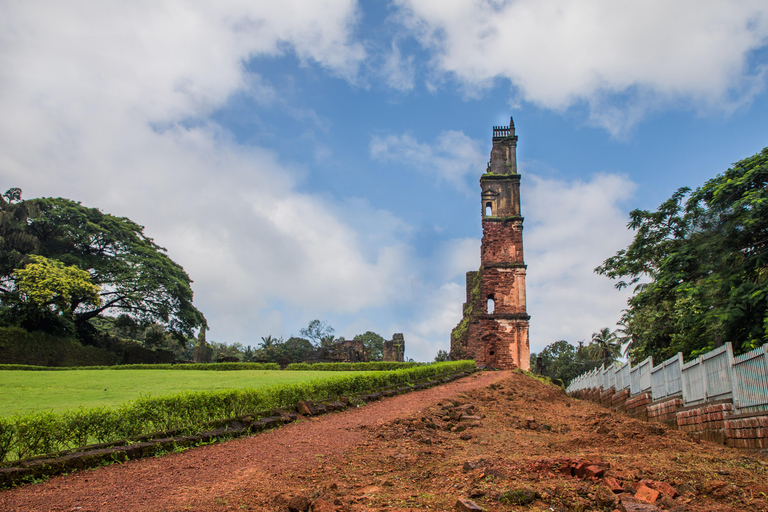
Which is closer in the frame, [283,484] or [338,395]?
[283,484]

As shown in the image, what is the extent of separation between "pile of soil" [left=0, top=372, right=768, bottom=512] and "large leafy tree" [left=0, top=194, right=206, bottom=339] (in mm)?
24985

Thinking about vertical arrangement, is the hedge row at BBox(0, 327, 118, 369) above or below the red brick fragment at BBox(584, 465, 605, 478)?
above

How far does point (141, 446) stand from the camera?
545cm

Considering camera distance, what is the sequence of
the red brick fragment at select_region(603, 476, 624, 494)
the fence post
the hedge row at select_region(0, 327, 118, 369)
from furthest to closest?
the hedge row at select_region(0, 327, 118, 369), the fence post, the red brick fragment at select_region(603, 476, 624, 494)

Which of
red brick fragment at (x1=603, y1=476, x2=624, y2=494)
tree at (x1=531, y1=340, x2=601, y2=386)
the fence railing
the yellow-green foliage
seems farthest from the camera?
tree at (x1=531, y1=340, x2=601, y2=386)

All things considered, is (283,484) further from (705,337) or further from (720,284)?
(705,337)

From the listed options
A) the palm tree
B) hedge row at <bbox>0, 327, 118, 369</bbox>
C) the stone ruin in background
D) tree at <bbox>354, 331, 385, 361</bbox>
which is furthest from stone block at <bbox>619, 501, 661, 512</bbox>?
tree at <bbox>354, 331, 385, 361</bbox>

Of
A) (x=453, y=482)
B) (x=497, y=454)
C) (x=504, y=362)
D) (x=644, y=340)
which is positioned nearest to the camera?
(x=453, y=482)

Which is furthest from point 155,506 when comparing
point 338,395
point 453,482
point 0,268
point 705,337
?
point 0,268

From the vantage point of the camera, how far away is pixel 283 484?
4441 millimetres

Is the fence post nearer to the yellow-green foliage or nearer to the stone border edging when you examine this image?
the stone border edging

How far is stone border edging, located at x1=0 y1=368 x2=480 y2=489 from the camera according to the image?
14.8 feet

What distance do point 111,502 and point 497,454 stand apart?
3993 millimetres

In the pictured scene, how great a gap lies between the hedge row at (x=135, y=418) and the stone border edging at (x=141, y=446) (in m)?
0.24
